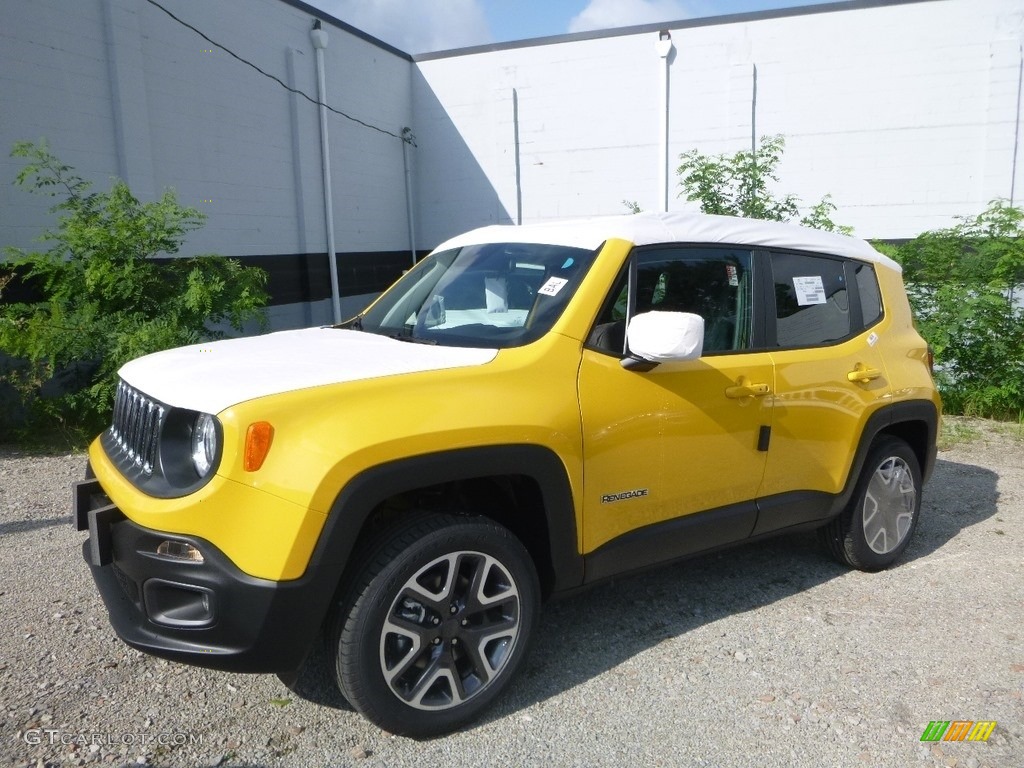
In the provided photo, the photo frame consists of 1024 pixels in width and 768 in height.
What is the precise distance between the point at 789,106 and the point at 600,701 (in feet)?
39.6

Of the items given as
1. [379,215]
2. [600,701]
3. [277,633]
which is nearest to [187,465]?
[277,633]

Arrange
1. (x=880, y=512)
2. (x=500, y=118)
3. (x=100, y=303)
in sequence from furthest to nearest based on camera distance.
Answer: (x=500, y=118) → (x=100, y=303) → (x=880, y=512)

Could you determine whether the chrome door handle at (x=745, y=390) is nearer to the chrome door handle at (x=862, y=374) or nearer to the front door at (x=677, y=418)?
the front door at (x=677, y=418)

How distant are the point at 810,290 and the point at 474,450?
7.24ft

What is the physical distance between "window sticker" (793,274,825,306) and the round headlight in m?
2.82

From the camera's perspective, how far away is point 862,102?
41.9 feet

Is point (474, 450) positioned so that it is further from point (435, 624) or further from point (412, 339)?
point (412, 339)

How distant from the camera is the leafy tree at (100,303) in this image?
6590 mm

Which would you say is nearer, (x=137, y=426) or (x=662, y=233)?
(x=137, y=426)

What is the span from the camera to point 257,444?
2510 mm

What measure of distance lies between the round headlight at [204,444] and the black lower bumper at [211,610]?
0.23 meters

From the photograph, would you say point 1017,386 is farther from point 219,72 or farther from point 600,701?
point 219,72

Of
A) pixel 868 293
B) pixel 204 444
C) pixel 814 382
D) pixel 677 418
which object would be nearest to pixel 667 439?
pixel 677 418

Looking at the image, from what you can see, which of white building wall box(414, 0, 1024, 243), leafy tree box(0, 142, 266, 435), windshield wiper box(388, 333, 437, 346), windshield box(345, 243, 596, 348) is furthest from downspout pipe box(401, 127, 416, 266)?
windshield wiper box(388, 333, 437, 346)
